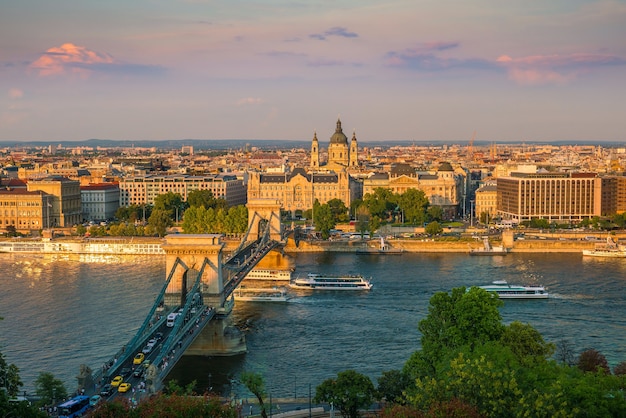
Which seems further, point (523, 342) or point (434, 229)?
point (434, 229)

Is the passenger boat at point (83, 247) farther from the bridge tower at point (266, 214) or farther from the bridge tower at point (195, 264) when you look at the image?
the bridge tower at point (195, 264)

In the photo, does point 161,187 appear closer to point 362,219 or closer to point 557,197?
point 362,219

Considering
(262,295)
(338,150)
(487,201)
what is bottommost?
(262,295)

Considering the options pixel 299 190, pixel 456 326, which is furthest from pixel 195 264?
pixel 299 190

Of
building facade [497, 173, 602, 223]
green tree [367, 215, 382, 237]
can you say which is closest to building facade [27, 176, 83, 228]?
green tree [367, 215, 382, 237]

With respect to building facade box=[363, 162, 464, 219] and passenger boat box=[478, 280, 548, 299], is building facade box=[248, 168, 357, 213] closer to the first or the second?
building facade box=[363, 162, 464, 219]

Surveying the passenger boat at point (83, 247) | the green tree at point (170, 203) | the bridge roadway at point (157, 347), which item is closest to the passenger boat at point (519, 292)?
the bridge roadway at point (157, 347)

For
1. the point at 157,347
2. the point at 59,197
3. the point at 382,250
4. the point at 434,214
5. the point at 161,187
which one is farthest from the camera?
the point at 161,187
